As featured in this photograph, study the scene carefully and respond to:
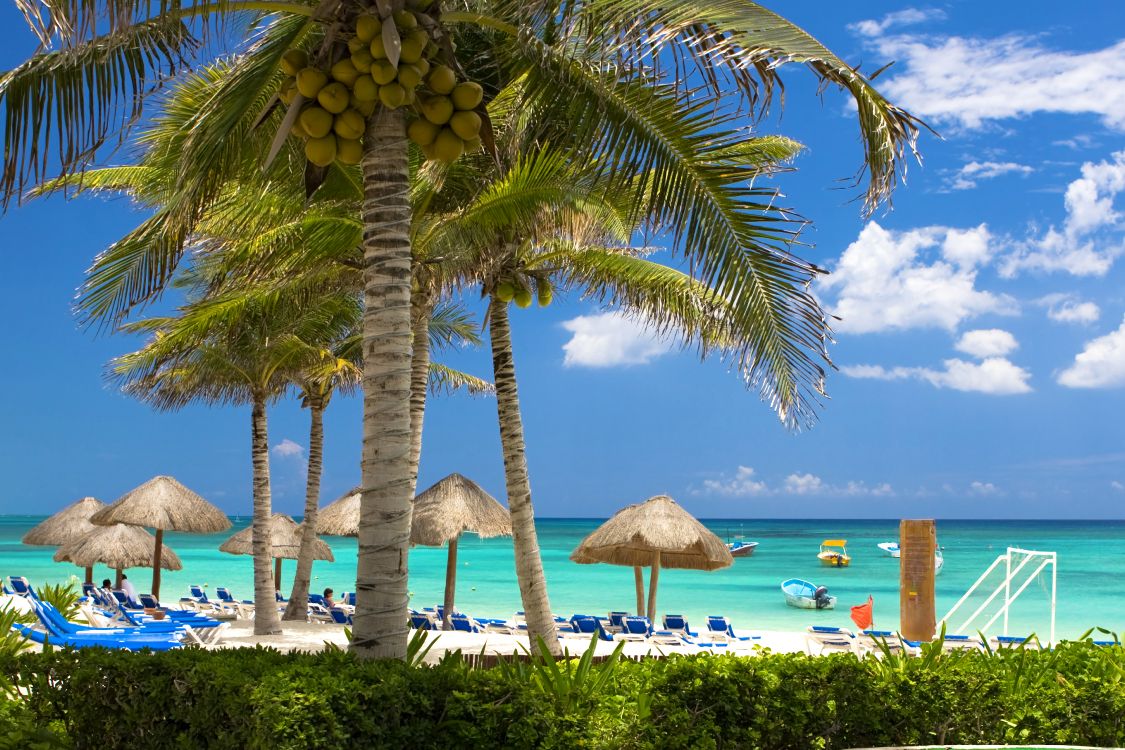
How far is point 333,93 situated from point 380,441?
191 cm

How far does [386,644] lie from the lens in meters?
5.46

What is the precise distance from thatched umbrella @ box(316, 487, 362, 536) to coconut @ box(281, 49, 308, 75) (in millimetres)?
17062

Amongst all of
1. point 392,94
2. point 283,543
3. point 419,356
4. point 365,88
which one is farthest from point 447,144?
point 283,543

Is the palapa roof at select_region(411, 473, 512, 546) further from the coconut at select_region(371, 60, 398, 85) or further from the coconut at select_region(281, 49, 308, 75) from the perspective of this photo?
the coconut at select_region(371, 60, 398, 85)

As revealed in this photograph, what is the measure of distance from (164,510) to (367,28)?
59.8ft

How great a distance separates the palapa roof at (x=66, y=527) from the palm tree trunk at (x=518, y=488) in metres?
19.7

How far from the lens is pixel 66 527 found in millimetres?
26250

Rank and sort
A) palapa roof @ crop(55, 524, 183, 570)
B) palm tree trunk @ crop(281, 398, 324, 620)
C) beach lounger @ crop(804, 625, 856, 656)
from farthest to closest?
palapa roof @ crop(55, 524, 183, 570)
palm tree trunk @ crop(281, 398, 324, 620)
beach lounger @ crop(804, 625, 856, 656)

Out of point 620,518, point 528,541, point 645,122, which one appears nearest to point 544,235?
point 528,541

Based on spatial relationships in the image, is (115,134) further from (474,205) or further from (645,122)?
(474,205)

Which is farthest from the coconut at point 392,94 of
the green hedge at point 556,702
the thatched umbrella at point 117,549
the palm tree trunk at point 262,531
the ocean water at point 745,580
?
the ocean water at point 745,580

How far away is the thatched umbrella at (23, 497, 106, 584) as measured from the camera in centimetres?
2594

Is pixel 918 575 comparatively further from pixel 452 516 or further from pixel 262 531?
pixel 452 516

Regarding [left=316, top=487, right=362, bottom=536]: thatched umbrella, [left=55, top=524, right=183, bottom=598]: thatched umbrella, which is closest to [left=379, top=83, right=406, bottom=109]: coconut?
[left=316, top=487, right=362, bottom=536]: thatched umbrella
